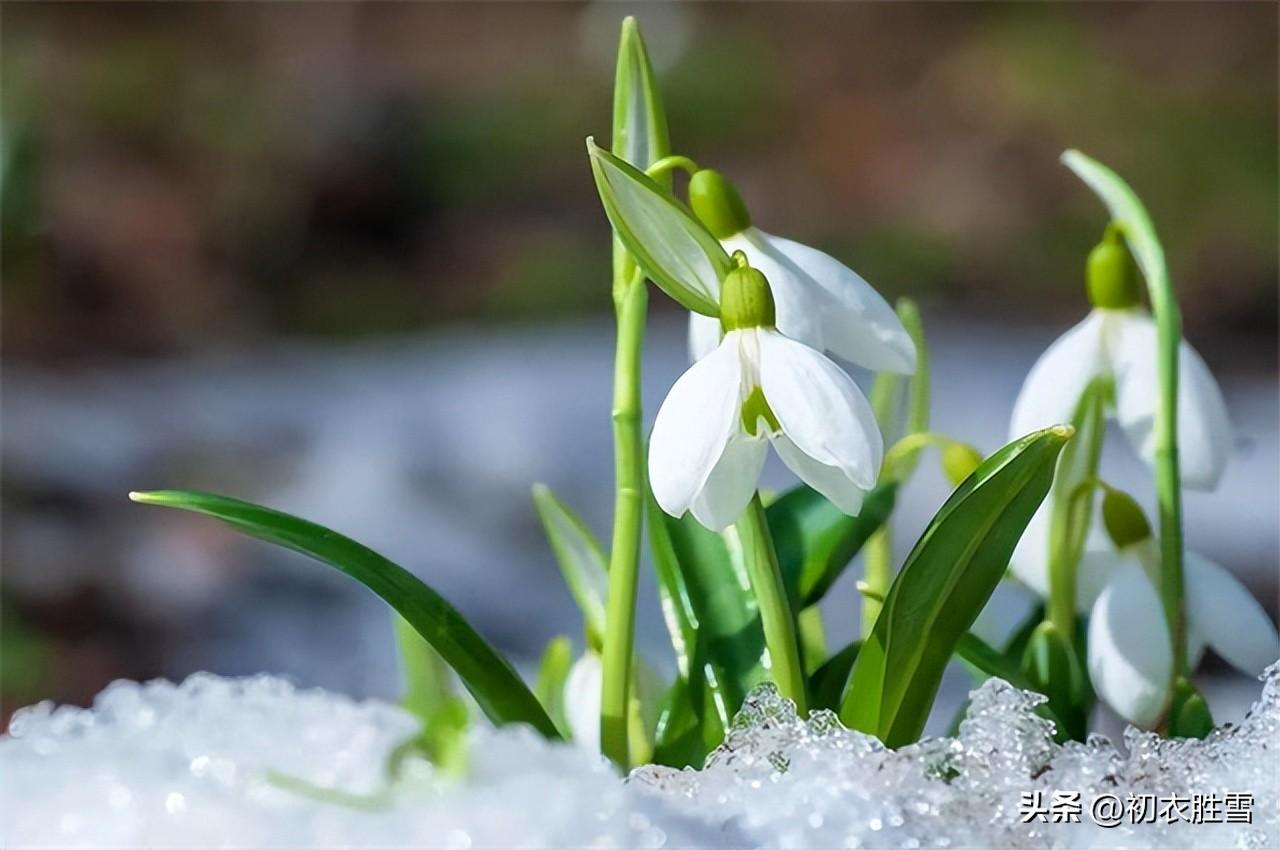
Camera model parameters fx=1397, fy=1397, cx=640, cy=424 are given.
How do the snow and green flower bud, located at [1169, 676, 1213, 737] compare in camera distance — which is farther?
green flower bud, located at [1169, 676, 1213, 737]

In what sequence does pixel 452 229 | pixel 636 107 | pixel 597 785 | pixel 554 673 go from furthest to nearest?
pixel 452 229
pixel 554 673
pixel 636 107
pixel 597 785

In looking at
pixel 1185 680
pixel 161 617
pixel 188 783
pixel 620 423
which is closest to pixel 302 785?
pixel 188 783

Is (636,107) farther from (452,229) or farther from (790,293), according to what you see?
(452,229)

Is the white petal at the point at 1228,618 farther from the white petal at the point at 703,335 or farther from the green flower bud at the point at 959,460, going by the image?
the white petal at the point at 703,335

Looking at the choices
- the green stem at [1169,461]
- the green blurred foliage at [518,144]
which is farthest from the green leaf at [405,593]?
the green blurred foliage at [518,144]

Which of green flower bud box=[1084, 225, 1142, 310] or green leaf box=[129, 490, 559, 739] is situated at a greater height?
green flower bud box=[1084, 225, 1142, 310]

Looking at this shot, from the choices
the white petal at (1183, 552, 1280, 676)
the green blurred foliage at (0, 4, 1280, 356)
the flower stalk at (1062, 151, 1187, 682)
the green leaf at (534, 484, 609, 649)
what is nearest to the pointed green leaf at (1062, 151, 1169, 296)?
the flower stalk at (1062, 151, 1187, 682)

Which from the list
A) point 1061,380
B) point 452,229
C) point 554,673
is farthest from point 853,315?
point 452,229

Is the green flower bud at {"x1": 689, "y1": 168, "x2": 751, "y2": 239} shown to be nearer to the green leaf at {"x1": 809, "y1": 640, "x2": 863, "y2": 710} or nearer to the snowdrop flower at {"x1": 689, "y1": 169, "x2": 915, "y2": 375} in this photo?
the snowdrop flower at {"x1": 689, "y1": 169, "x2": 915, "y2": 375}
